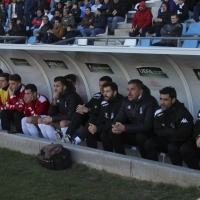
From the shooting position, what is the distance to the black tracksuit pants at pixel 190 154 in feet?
18.2

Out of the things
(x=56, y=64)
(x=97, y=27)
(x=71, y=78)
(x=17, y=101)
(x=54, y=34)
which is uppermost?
(x=97, y=27)

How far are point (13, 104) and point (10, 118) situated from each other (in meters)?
0.27

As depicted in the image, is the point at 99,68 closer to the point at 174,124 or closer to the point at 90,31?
the point at 174,124

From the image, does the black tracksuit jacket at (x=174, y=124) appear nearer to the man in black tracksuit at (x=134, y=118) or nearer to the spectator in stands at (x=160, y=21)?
the man in black tracksuit at (x=134, y=118)

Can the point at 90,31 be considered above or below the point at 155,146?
above

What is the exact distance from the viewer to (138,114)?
255 inches

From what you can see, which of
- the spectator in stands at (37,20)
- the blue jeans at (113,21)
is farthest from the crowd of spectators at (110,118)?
the spectator in stands at (37,20)

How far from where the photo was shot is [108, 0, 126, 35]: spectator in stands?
1184cm

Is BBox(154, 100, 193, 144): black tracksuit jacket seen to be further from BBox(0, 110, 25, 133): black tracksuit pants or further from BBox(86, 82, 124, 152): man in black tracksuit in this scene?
BBox(0, 110, 25, 133): black tracksuit pants

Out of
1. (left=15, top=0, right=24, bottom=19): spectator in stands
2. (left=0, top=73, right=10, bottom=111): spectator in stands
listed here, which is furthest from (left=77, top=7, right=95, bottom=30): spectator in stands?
(left=15, top=0, right=24, bottom=19): spectator in stands

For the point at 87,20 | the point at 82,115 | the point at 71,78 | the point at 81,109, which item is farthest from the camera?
the point at 87,20

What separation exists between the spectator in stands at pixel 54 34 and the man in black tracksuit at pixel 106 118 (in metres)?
5.11

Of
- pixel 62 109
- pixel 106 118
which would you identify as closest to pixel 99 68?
pixel 62 109

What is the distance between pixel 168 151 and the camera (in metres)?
5.84
